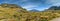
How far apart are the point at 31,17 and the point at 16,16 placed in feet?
1.10

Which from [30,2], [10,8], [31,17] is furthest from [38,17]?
[10,8]

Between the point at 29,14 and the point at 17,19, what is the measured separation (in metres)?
0.29

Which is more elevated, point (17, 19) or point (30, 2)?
point (30, 2)

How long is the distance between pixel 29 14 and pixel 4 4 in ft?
1.97

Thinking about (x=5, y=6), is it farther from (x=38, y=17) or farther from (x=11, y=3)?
(x=38, y=17)

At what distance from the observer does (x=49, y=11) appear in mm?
3041

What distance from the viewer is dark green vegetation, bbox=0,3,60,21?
294cm

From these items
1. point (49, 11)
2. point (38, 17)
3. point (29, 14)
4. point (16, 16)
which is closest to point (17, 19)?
point (16, 16)

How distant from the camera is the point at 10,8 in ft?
9.87

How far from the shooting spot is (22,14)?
298 centimetres

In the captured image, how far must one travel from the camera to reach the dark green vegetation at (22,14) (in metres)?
2.94

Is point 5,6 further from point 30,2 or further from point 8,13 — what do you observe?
point 30,2

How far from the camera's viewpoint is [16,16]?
2949mm

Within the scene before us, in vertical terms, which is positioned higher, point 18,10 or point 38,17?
point 18,10
